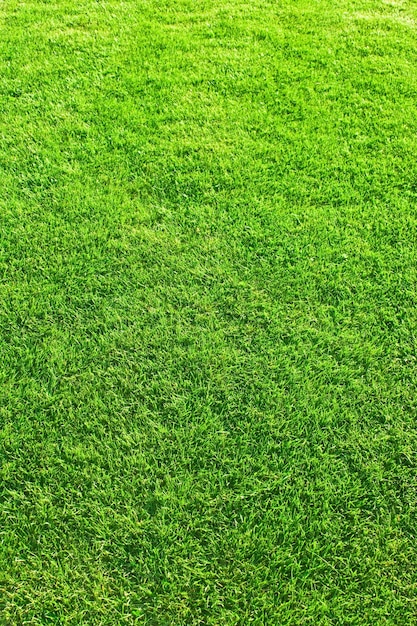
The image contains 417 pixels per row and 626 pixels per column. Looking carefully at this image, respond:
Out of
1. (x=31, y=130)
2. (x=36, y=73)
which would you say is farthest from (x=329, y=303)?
(x=36, y=73)

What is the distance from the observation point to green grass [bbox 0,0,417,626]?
96.5 inches

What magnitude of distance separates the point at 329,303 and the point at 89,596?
212cm

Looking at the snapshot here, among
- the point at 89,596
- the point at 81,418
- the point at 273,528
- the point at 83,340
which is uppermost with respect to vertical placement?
the point at 83,340

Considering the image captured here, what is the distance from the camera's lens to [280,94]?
4.48 m

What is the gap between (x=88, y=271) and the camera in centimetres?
341

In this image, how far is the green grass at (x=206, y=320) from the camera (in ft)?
8.04

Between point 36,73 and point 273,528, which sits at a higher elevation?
point 36,73

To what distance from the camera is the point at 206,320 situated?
323 cm

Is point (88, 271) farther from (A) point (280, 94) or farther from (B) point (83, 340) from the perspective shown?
(A) point (280, 94)

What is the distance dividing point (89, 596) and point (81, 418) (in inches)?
34.2

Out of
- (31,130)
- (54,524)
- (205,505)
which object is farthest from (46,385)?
(31,130)

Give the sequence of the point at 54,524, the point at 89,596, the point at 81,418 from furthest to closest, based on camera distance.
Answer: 1. the point at 81,418
2. the point at 54,524
3. the point at 89,596

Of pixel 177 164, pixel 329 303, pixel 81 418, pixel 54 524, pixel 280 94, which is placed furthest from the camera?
pixel 280 94

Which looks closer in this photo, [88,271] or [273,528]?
[273,528]
